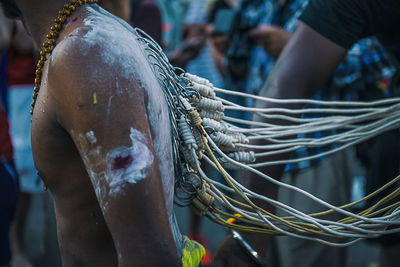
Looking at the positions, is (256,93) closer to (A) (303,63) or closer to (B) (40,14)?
(A) (303,63)

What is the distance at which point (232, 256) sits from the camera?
1.57 m

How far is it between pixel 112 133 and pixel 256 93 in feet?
7.50

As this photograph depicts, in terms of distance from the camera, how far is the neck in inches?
47.0

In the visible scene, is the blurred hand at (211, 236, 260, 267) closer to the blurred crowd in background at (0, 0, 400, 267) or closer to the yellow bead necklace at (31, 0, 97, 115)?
the yellow bead necklace at (31, 0, 97, 115)

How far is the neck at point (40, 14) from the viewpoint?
3.92 ft

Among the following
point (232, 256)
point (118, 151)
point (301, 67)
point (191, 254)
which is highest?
point (118, 151)

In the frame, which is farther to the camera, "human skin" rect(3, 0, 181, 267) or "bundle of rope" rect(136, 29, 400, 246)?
"bundle of rope" rect(136, 29, 400, 246)

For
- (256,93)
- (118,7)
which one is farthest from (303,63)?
(118,7)

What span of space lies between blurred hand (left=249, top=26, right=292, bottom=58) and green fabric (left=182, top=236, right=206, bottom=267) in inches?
75.6

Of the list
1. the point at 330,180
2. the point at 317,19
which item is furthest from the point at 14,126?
the point at 317,19

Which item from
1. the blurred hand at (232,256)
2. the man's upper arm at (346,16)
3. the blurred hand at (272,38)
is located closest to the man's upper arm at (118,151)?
the blurred hand at (232,256)

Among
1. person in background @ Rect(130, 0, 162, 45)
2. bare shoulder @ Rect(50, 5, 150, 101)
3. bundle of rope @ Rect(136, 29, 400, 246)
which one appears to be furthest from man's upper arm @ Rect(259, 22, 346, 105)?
person in background @ Rect(130, 0, 162, 45)

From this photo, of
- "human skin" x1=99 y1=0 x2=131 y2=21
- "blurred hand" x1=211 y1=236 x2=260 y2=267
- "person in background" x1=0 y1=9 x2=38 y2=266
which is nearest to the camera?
"blurred hand" x1=211 y1=236 x2=260 y2=267

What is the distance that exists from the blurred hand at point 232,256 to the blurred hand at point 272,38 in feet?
5.58
